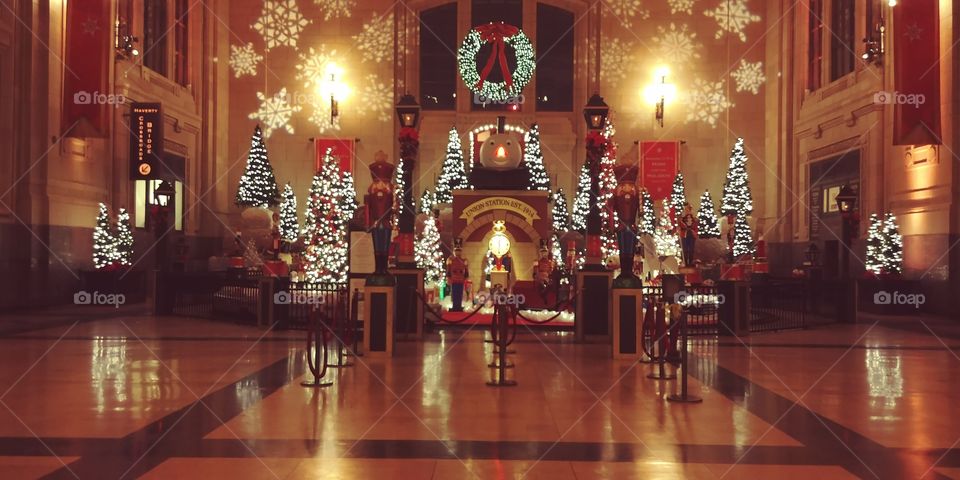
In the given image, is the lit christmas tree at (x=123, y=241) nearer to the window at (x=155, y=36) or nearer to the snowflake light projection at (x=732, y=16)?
the window at (x=155, y=36)

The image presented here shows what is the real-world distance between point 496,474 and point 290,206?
73.0ft

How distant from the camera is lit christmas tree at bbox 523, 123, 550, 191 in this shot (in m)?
26.0

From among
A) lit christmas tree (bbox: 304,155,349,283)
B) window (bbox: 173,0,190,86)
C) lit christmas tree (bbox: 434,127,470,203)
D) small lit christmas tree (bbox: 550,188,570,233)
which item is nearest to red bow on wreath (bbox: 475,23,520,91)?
lit christmas tree (bbox: 304,155,349,283)

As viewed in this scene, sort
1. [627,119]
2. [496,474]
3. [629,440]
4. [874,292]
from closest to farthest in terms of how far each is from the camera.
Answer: [496,474], [629,440], [874,292], [627,119]

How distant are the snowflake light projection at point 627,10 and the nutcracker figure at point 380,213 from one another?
722 inches

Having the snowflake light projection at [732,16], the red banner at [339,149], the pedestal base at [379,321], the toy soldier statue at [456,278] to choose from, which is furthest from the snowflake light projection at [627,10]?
the pedestal base at [379,321]

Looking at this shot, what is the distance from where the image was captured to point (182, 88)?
2552 cm

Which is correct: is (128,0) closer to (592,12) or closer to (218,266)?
(218,266)

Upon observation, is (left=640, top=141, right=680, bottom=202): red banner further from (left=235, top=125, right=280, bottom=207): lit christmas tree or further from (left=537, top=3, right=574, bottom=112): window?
(left=235, top=125, right=280, bottom=207): lit christmas tree

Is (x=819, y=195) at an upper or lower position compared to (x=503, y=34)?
lower

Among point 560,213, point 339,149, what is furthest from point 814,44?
point 339,149

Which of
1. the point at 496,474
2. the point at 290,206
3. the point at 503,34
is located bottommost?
the point at 496,474

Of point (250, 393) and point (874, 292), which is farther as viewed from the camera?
point (874, 292)

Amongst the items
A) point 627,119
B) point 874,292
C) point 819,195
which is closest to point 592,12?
point 627,119
